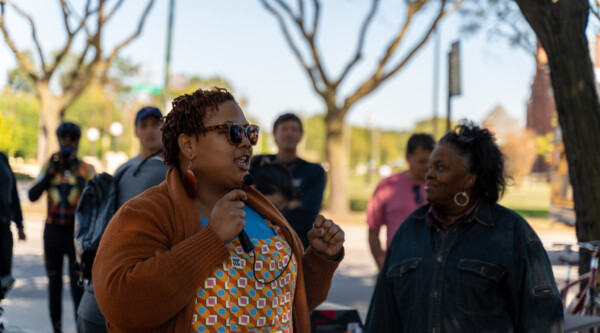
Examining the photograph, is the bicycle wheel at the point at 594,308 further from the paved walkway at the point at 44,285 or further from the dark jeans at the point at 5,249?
the dark jeans at the point at 5,249

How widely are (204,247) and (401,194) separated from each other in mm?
3870

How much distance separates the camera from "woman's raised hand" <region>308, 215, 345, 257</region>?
7.59 feet

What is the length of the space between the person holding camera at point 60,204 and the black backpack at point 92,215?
2.35m

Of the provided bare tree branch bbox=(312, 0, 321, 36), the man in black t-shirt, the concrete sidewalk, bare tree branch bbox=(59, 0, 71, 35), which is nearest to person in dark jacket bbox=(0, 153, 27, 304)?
the concrete sidewalk

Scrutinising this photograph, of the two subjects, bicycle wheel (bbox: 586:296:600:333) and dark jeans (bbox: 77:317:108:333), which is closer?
dark jeans (bbox: 77:317:108:333)

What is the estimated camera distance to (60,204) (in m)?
6.17

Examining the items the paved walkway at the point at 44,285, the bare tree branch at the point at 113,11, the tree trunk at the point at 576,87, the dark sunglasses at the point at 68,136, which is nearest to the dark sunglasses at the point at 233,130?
the tree trunk at the point at 576,87

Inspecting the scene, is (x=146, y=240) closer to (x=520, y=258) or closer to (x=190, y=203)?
(x=190, y=203)

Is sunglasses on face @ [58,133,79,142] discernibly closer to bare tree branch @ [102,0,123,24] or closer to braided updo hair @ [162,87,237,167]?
braided updo hair @ [162,87,237,167]

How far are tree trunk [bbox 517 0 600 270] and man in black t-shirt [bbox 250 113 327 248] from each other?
1.87 meters

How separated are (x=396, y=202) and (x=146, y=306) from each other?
12.9 feet

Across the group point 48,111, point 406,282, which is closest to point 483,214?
point 406,282

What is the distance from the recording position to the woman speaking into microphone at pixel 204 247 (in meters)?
1.88

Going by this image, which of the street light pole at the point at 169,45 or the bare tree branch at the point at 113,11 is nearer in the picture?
the bare tree branch at the point at 113,11
